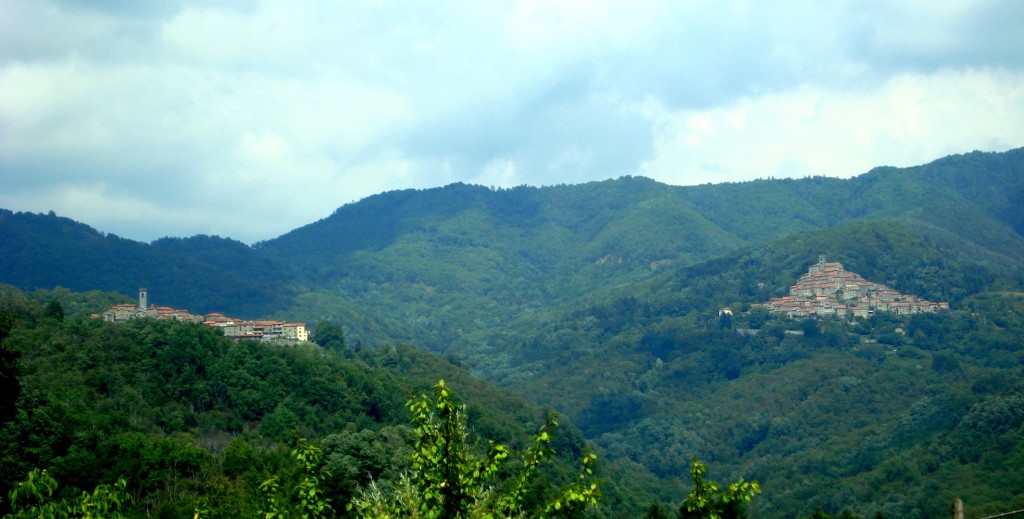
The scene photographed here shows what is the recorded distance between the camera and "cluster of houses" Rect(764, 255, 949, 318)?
135375 mm

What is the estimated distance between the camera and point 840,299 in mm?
Answer: 140625

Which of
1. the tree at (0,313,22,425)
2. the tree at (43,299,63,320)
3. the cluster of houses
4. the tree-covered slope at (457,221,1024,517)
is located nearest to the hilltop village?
the tree at (43,299,63,320)

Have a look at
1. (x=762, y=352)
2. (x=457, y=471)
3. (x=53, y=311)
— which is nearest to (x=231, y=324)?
(x=53, y=311)

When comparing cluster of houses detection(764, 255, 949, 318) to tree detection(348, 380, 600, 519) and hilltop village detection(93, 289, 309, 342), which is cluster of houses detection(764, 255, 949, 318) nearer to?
hilltop village detection(93, 289, 309, 342)

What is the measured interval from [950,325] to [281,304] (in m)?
95.5

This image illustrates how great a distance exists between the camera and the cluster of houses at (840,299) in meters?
135

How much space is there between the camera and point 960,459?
7169 cm

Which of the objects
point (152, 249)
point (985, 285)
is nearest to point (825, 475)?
point (985, 285)

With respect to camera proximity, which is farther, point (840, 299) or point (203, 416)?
point (840, 299)

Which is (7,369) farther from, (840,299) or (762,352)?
(840,299)

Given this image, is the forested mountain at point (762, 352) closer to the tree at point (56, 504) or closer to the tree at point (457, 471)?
the tree at point (457, 471)

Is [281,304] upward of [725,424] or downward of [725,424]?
upward

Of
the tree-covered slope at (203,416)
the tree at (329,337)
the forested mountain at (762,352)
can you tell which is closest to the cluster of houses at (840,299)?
the forested mountain at (762,352)

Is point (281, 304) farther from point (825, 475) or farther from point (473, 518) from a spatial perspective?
point (473, 518)
